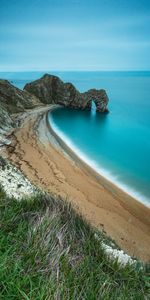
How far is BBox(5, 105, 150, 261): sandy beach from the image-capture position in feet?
46.0

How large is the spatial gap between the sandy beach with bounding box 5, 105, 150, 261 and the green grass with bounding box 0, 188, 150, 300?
2.62 m

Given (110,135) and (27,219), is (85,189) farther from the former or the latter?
(110,135)

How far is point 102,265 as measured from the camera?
541 cm

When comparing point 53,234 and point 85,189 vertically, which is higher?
point 53,234

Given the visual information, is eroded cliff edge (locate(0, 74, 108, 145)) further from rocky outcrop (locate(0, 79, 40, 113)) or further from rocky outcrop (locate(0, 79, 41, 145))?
rocky outcrop (locate(0, 79, 40, 113))

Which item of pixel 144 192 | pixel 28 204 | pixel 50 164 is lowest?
pixel 50 164

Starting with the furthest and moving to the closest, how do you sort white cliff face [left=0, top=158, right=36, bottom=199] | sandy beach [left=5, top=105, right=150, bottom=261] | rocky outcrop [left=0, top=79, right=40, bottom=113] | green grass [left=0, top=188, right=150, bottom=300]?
rocky outcrop [left=0, top=79, right=40, bottom=113]
white cliff face [left=0, top=158, right=36, bottom=199]
sandy beach [left=5, top=105, right=150, bottom=261]
green grass [left=0, top=188, right=150, bottom=300]

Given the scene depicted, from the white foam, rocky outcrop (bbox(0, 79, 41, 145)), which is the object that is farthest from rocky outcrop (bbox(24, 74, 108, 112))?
the white foam

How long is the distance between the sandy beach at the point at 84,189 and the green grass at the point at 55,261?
2622 millimetres

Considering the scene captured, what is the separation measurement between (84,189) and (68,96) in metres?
39.9

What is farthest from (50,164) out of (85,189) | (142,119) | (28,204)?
(142,119)

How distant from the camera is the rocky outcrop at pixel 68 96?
56.1 m

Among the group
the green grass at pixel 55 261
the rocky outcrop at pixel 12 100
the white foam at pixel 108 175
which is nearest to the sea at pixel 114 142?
the white foam at pixel 108 175

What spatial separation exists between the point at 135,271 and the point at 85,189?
526 inches
